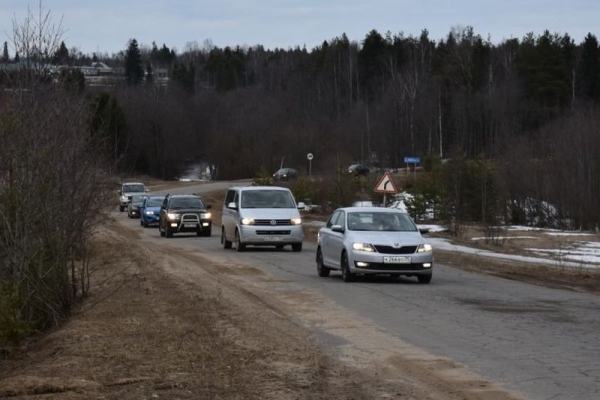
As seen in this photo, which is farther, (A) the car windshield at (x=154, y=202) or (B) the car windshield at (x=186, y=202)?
(A) the car windshield at (x=154, y=202)

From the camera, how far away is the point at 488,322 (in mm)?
14977

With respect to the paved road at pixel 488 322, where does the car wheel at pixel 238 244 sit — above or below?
above

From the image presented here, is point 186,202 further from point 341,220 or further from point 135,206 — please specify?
point 341,220

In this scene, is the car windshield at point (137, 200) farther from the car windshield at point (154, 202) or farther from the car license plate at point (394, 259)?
the car license plate at point (394, 259)

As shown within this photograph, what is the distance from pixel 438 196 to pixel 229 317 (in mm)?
35971

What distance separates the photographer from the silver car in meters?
20.9

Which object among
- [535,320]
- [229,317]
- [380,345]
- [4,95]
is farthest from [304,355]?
[4,95]

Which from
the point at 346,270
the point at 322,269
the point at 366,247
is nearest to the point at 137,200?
the point at 322,269

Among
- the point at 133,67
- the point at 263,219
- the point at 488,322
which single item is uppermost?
the point at 133,67

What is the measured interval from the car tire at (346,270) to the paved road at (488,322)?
181mm

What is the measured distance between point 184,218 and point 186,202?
1653mm

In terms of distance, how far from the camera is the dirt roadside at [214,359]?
9617 millimetres

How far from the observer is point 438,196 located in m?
50.0

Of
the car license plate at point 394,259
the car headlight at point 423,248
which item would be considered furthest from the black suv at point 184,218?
the car license plate at point 394,259
